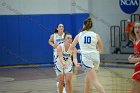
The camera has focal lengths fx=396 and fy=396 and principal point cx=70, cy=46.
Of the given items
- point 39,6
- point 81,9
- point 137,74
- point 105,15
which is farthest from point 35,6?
point 137,74

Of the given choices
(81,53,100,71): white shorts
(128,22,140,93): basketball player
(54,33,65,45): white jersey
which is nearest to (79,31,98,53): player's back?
(81,53,100,71): white shorts

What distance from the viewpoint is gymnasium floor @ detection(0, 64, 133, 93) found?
42.6ft

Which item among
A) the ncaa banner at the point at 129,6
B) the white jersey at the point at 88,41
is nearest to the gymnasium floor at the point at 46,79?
the white jersey at the point at 88,41

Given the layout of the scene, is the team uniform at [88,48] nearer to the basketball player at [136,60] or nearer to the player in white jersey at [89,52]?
the player in white jersey at [89,52]

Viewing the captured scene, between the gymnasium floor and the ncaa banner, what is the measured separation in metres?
4.48

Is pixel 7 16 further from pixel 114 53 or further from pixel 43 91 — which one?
pixel 43 91

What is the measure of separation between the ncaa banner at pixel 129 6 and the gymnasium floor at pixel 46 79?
4.48 metres

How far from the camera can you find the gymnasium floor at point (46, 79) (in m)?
13.0

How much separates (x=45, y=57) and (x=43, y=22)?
1929 millimetres

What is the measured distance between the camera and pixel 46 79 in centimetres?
1592

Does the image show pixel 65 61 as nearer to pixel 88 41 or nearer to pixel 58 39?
pixel 88 41

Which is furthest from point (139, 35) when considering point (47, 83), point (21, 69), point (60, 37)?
point (21, 69)

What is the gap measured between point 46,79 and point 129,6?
9.70 metres

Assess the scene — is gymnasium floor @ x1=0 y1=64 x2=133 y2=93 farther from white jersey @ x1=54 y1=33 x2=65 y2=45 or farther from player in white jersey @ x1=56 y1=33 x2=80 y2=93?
player in white jersey @ x1=56 y1=33 x2=80 y2=93
